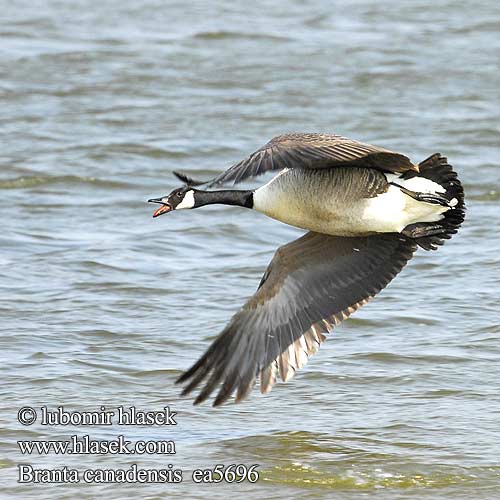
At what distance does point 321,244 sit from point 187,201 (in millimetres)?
758

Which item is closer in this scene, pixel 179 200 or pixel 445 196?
pixel 445 196

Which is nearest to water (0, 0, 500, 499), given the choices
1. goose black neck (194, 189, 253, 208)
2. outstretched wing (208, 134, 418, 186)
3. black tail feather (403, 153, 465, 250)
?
black tail feather (403, 153, 465, 250)

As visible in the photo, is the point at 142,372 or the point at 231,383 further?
the point at 142,372

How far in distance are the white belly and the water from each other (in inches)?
40.3

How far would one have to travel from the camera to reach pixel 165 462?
6332 mm

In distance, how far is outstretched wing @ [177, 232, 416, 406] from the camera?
662 cm

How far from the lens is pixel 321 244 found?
23.1 feet

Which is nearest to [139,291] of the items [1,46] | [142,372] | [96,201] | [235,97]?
[142,372]

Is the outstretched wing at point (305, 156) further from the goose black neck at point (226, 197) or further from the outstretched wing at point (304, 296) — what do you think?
the outstretched wing at point (304, 296)

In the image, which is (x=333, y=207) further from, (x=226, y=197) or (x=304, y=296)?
(x=226, y=197)

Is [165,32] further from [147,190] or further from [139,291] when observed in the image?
[139,291]

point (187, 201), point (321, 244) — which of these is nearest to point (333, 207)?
point (321, 244)

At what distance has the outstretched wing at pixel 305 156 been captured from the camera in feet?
17.6

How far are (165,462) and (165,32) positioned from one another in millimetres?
11286
